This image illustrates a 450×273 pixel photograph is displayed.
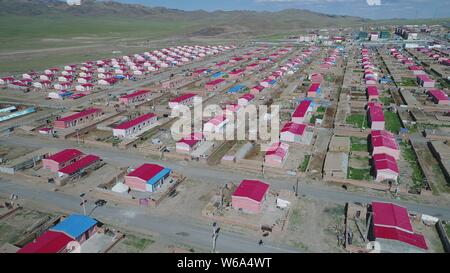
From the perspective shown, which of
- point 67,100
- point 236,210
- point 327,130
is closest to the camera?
point 236,210

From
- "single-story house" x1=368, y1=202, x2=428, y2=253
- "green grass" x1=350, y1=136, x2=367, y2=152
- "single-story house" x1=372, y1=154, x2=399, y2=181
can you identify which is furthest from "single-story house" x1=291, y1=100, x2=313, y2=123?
"single-story house" x1=368, y1=202, x2=428, y2=253

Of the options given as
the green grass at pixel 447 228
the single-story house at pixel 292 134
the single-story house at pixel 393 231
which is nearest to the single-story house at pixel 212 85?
the single-story house at pixel 292 134

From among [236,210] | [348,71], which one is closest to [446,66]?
[348,71]

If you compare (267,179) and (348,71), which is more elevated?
(348,71)

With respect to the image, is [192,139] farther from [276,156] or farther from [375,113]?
[375,113]

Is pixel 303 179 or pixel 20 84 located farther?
pixel 20 84
